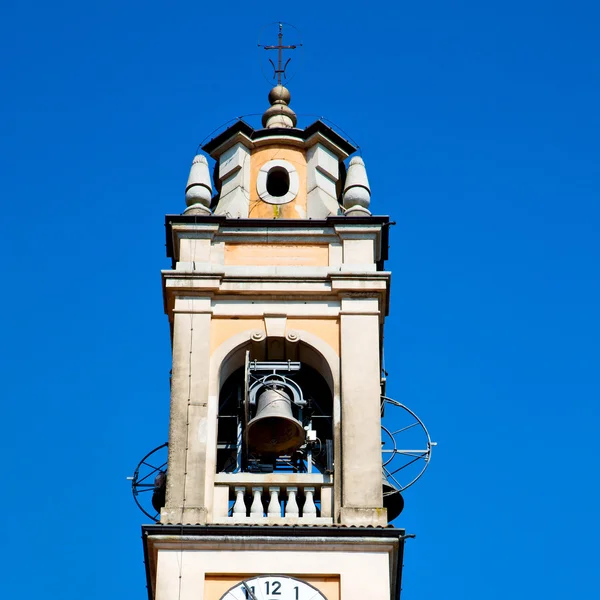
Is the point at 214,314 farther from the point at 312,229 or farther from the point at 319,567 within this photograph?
the point at 319,567

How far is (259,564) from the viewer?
2903cm

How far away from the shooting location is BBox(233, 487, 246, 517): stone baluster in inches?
1169

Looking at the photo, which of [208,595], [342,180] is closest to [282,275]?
[342,180]

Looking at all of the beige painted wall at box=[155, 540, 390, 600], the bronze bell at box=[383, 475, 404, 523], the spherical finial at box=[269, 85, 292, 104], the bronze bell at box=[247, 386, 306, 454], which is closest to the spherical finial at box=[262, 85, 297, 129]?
the spherical finial at box=[269, 85, 292, 104]

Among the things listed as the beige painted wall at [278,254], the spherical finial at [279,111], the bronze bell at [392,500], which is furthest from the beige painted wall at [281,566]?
the spherical finial at [279,111]

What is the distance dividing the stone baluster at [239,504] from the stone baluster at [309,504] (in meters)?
0.83

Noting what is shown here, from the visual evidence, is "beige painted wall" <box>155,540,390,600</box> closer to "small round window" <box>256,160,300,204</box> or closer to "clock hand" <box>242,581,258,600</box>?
"clock hand" <box>242,581,258,600</box>

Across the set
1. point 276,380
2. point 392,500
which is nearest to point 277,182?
point 276,380

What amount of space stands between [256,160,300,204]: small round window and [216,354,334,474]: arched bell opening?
3.19 m

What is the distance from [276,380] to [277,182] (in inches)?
171

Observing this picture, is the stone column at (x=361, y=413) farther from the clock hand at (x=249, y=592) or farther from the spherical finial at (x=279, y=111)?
the spherical finial at (x=279, y=111)

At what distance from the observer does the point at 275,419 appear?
101ft

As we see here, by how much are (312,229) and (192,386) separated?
3405mm

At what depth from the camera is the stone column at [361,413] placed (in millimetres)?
29750
